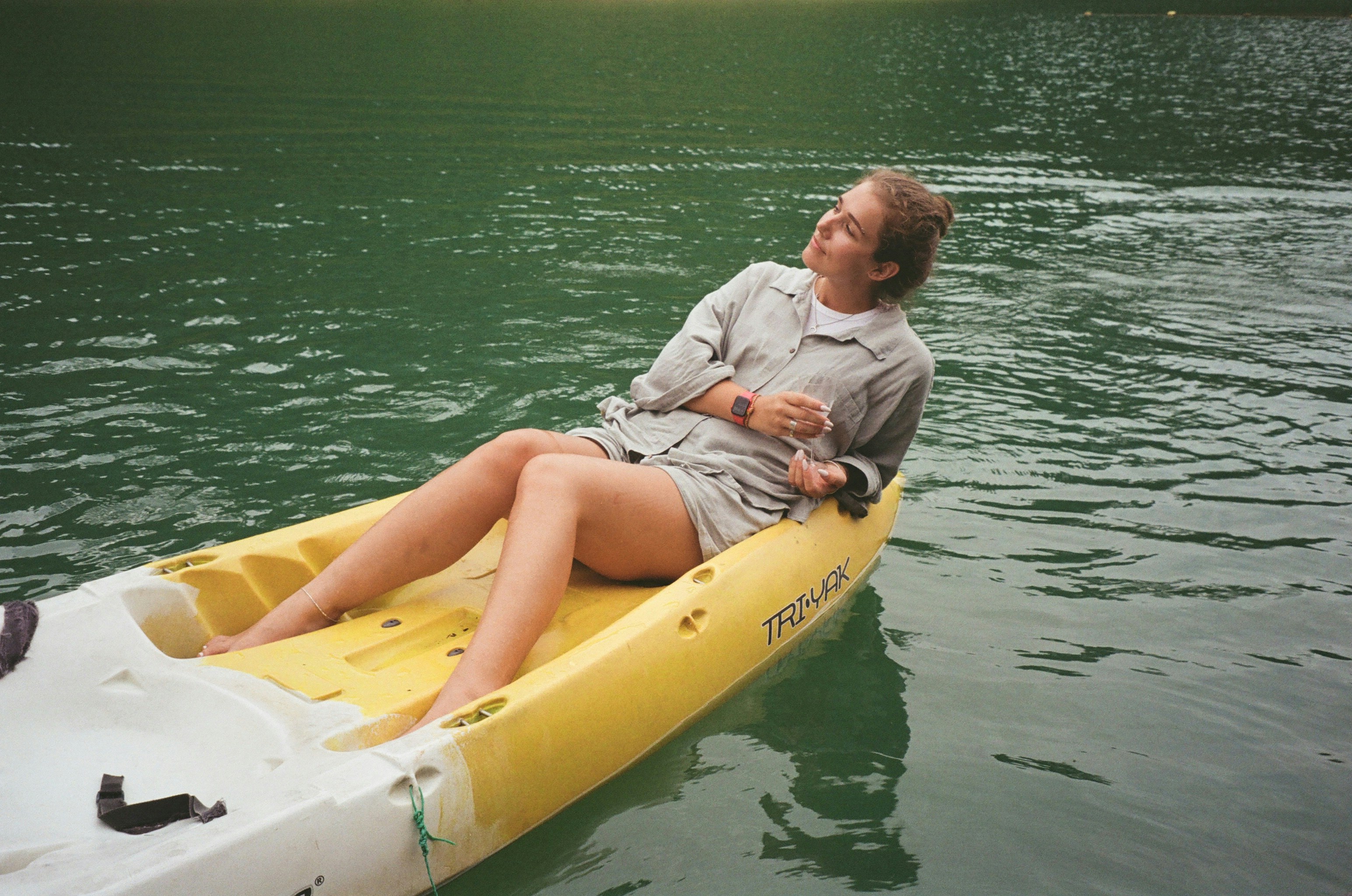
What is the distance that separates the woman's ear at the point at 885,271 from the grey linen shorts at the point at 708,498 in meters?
0.78

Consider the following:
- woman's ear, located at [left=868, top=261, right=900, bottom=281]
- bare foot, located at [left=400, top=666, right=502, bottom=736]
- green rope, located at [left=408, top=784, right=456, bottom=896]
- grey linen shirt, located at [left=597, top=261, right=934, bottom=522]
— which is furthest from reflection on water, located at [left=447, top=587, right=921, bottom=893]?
woman's ear, located at [left=868, top=261, right=900, bottom=281]

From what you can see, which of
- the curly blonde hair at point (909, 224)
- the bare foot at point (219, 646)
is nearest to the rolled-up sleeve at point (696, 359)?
the curly blonde hair at point (909, 224)

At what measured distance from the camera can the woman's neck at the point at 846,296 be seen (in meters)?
3.46

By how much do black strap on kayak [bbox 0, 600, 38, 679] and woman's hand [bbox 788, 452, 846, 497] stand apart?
219 centimetres

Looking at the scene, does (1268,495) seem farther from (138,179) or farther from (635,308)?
(138,179)

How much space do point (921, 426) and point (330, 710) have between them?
13.2 ft

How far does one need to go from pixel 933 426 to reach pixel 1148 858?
3.17 m

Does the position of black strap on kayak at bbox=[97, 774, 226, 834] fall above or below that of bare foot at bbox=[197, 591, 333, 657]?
below

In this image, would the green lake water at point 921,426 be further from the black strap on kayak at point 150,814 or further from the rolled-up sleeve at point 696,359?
the rolled-up sleeve at point 696,359

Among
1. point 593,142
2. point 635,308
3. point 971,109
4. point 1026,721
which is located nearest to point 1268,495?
point 1026,721

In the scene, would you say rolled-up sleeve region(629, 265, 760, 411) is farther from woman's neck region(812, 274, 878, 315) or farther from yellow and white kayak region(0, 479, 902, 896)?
yellow and white kayak region(0, 479, 902, 896)

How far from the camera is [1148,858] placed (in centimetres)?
304

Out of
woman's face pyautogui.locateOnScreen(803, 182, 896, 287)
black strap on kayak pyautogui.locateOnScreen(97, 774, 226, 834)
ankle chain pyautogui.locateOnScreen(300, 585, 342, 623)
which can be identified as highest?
woman's face pyautogui.locateOnScreen(803, 182, 896, 287)

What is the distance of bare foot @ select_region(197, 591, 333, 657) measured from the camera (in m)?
3.06
